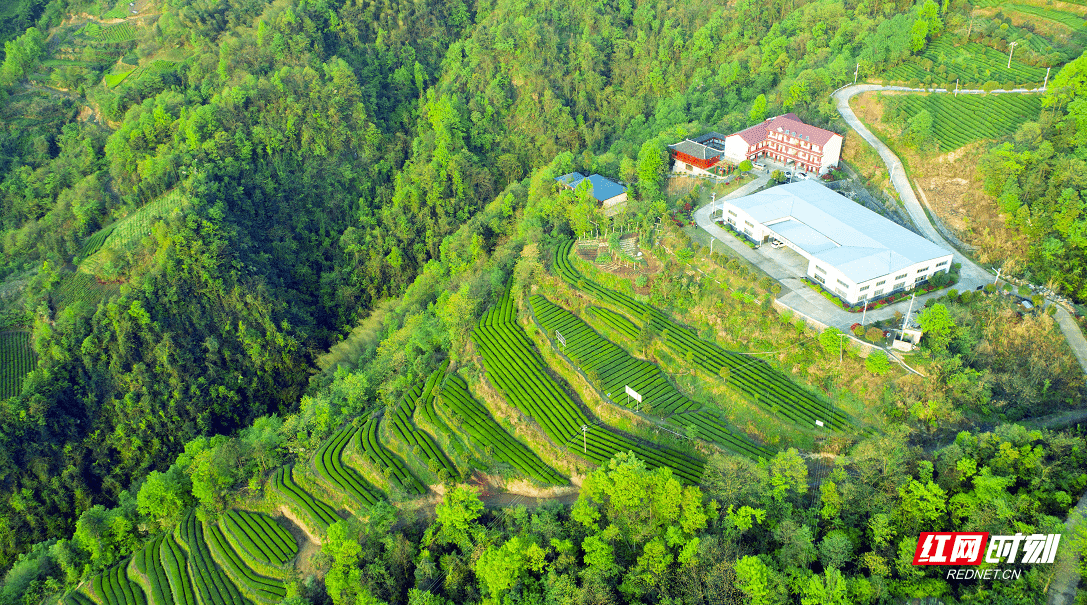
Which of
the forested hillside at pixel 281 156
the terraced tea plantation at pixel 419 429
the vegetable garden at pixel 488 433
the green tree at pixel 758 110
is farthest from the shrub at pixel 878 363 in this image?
the green tree at pixel 758 110

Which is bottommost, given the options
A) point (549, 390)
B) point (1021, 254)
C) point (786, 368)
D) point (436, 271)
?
point (436, 271)

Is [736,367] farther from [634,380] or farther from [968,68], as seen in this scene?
[968,68]

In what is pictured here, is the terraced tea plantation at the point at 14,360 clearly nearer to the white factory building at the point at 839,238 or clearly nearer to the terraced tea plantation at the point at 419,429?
the terraced tea plantation at the point at 419,429

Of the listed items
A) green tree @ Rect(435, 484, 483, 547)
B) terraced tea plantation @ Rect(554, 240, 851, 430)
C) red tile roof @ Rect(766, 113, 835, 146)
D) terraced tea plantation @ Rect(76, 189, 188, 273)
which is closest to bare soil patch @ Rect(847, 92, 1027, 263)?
red tile roof @ Rect(766, 113, 835, 146)

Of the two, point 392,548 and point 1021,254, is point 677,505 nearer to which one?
point 392,548

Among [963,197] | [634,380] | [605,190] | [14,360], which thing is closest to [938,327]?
[634,380]

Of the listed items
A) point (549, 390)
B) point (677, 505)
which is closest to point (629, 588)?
point (677, 505)
